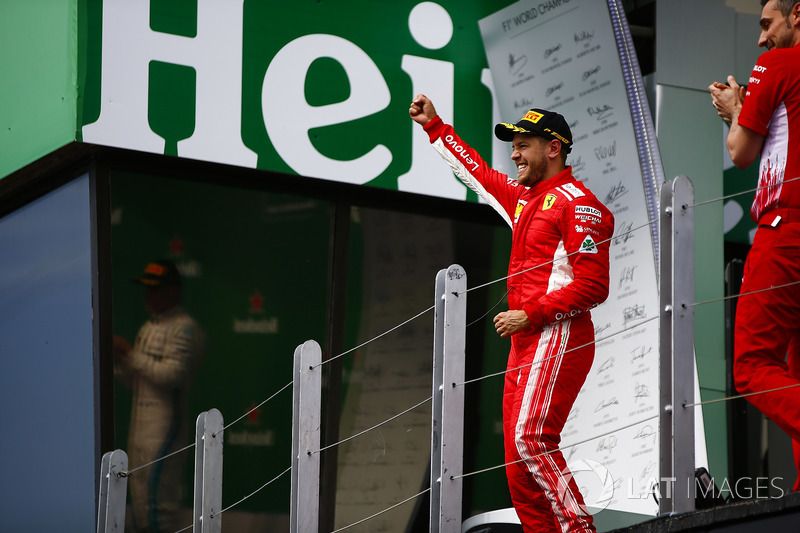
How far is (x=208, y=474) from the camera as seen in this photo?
226 inches

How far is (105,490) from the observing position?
6.37 metres

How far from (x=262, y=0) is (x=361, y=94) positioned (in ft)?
2.68

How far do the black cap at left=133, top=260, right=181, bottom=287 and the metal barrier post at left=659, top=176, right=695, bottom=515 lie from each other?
393cm

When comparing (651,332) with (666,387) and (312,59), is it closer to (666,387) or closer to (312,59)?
(312,59)

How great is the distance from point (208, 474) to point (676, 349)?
9.04ft

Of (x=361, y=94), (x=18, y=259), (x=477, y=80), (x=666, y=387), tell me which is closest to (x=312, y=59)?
(x=361, y=94)
